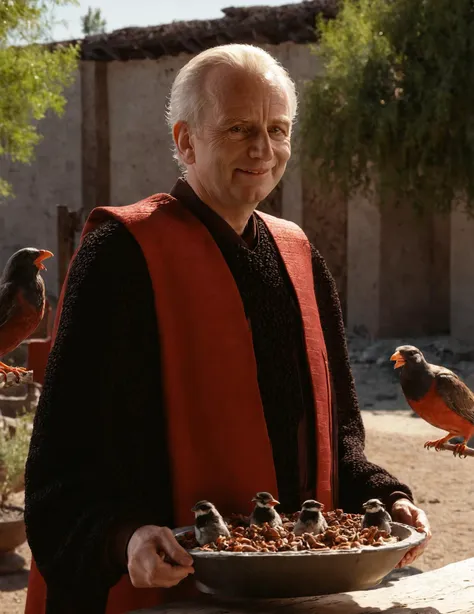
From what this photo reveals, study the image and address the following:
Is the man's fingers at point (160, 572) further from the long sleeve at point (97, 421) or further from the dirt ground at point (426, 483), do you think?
the dirt ground at point (426, 483)

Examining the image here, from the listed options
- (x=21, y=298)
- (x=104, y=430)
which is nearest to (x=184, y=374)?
(x=104, y=430)

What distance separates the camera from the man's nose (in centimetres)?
195

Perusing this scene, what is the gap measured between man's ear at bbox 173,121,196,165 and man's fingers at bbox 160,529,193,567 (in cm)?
77

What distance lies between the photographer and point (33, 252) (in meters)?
3.24

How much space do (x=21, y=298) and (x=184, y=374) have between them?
1469 millimetres

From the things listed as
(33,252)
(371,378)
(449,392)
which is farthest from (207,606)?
(371,378)

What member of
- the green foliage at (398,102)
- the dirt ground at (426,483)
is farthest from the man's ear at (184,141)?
the green foliage at (398,102)

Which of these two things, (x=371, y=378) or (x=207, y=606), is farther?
(x=371, y=378)

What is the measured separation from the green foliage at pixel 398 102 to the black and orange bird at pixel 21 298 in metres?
8.16

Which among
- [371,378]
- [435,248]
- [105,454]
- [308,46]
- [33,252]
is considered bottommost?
[371,378]

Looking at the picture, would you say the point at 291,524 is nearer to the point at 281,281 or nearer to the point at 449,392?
the point at 281,281

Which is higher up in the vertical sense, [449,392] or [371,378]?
[449,392]

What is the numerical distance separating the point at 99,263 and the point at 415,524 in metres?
0.79

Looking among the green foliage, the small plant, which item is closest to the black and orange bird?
the small plant
